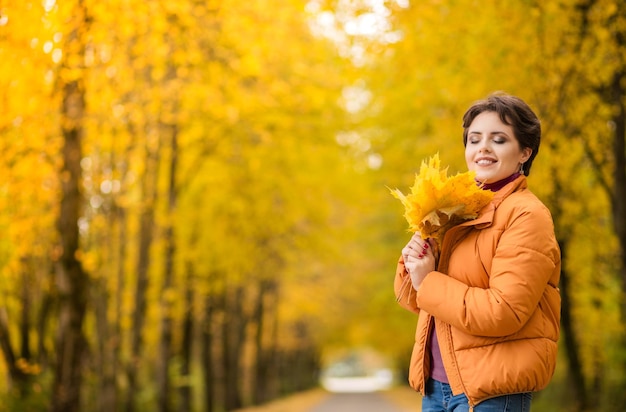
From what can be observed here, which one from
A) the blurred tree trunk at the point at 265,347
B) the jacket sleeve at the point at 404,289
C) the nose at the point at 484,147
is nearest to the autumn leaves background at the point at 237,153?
the blurred tree trunk at the point at 265,347

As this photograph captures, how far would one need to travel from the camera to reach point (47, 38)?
357 inches

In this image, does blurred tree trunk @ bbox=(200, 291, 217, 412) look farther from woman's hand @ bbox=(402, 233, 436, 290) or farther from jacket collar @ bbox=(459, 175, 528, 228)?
jacket collar @ bbox=(459, 175, 528, 228)

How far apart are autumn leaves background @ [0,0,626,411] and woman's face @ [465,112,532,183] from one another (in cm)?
569

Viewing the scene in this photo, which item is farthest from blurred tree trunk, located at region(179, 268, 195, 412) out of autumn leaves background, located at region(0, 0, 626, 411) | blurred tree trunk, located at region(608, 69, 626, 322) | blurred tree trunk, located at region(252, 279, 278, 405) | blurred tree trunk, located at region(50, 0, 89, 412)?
blurred tree trunk, located at region(608, 69, 626, 322)

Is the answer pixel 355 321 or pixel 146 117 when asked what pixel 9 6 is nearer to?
pixel 146 117

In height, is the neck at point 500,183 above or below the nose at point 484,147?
below

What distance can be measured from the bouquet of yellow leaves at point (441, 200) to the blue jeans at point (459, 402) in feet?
1.88

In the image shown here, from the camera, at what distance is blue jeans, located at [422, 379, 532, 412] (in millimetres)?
2936

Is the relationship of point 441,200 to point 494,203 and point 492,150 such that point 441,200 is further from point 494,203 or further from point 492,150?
point 492,150

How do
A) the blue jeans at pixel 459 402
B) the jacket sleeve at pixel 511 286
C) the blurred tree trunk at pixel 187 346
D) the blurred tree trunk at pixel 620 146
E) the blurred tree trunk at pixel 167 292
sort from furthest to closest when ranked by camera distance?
the blurred tree trunk at pixel 187 346 < the blurred tree trunk at pixel 167 292 < the blurred tree trunk at pixel 620 146 < the blue jeans at pixel 459 402 < the jacket sleeve at pixel 511 286

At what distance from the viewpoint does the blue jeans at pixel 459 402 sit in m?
2.94

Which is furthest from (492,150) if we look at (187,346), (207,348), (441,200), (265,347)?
(265,347)

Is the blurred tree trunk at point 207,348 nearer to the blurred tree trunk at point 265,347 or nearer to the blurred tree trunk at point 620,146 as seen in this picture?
the blurred tree trunk at point 265,347

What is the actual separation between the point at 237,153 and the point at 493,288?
1594 centimetres
